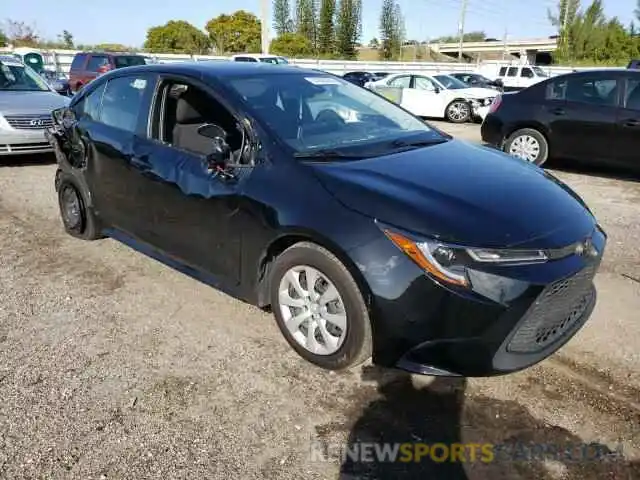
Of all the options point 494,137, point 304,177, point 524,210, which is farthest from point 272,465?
point 494,137

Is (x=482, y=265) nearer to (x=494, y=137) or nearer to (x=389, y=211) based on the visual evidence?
(x=389, y=211)

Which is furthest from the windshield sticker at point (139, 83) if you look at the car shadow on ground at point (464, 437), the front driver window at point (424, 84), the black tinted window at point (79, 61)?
the black tinted window at point (79, 61)

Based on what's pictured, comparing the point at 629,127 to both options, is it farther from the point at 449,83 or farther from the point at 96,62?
the point at 96,62

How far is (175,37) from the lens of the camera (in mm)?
60188

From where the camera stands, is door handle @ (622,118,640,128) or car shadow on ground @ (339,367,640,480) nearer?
car shadow on ground @ (339,367,640,480)

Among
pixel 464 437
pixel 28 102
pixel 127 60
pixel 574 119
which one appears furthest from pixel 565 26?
pixel 464 437

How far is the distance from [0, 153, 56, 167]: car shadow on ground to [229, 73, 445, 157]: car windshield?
6530 mm

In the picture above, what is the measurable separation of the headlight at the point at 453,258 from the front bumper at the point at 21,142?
7.45m

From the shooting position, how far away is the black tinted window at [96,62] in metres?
16.9

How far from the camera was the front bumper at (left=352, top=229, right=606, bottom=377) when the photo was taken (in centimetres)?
239

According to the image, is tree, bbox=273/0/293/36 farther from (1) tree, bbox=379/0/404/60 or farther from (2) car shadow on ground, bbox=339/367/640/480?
(2) car shadow on ground, bbox=339/367/640/480

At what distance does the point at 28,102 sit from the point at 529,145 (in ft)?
25.3

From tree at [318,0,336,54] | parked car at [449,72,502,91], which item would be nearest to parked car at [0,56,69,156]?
parked car at [449,72,502,91]

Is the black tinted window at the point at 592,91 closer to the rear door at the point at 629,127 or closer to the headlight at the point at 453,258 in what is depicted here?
the rear door at the point at 629,127
